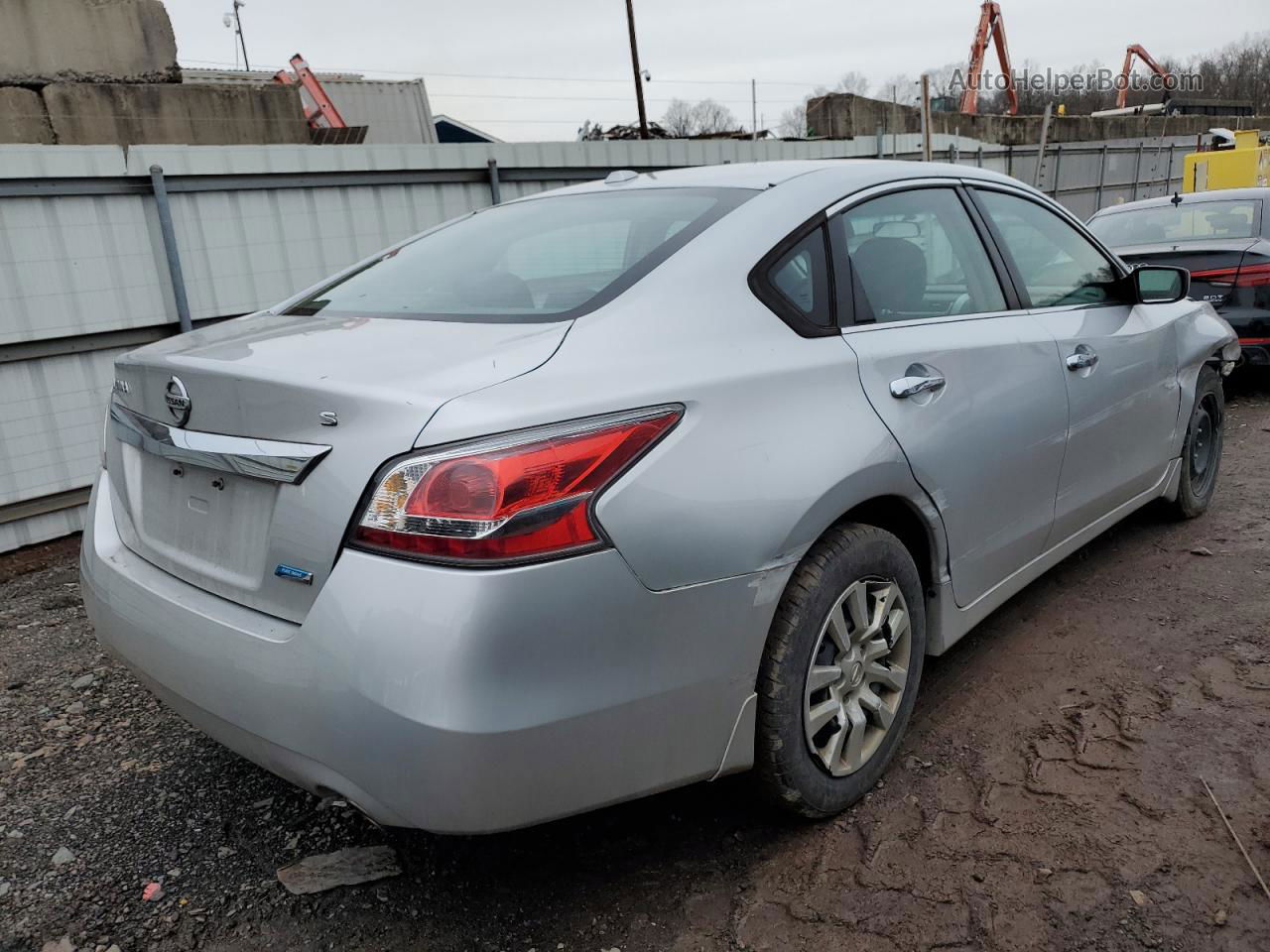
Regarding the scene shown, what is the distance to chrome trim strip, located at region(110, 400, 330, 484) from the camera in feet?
5.84

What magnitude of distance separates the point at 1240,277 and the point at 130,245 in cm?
726

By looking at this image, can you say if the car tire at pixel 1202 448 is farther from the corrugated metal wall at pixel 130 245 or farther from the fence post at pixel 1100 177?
the fence post at pixel 1100 177

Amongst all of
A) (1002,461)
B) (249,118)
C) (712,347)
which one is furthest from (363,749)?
(249,118)

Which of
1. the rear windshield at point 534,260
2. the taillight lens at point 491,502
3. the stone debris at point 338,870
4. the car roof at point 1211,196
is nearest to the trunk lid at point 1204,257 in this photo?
the car roof at point 1211,196

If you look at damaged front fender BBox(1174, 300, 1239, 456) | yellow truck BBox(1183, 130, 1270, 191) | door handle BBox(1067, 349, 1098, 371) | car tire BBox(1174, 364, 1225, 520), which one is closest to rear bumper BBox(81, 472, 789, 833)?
door handle BBox(1067, 349, 1098, 371)

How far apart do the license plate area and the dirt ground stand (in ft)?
2.70

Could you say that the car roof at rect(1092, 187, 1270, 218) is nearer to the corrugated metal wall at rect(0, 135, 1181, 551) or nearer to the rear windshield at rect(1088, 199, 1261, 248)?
the rear windshield at rect(1088, 199, 1261, 248)

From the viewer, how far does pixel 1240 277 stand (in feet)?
21.9

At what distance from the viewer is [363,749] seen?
66.5 inches

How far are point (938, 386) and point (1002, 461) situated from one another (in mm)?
400

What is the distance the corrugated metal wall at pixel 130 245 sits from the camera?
16.5 feet

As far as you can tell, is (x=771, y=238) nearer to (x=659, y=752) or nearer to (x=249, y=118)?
(x=659, y=752)

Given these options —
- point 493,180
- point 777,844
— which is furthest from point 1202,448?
point 493,180

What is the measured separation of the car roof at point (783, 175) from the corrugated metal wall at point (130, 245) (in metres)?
3.57
